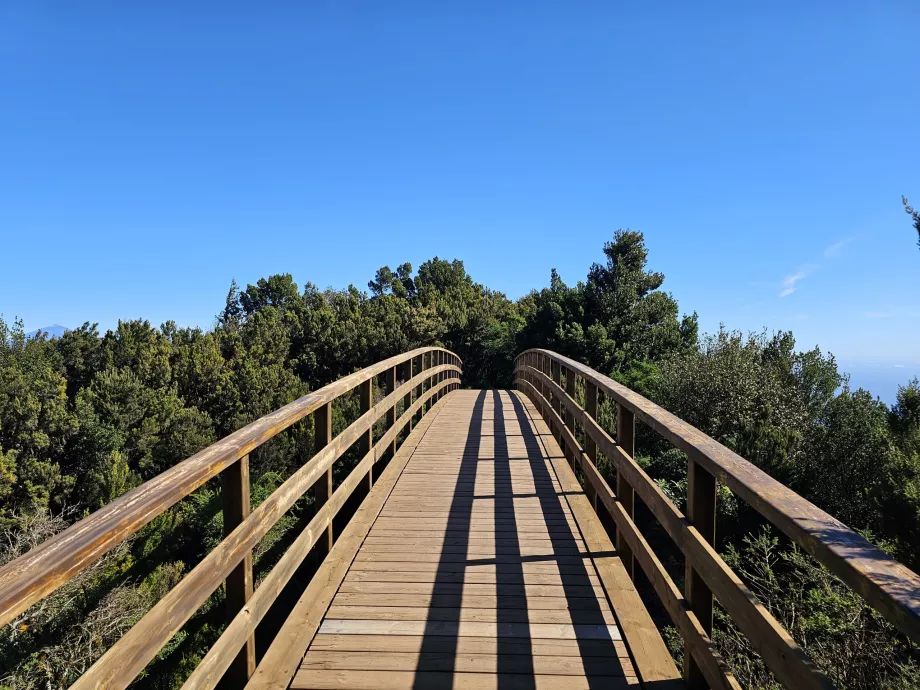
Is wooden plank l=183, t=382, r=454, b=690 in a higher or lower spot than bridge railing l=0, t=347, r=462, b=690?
lower

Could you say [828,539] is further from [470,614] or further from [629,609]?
[470,614]

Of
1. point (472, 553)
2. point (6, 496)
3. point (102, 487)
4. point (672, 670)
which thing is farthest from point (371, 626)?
point (6, 496)

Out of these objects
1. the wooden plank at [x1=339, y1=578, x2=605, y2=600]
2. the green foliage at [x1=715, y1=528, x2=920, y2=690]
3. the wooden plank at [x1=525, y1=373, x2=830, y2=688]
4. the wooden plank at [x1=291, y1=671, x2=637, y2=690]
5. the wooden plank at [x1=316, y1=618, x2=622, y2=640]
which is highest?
the wooden plank at [x1=525, y1=373, x2=830, y2=688]

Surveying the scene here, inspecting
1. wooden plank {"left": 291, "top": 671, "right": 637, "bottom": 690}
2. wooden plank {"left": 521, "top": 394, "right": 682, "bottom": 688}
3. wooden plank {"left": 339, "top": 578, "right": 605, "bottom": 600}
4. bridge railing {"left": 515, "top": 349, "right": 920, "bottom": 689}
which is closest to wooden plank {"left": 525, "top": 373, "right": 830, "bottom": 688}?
bridge railing {"left": 515, "top": 349, "right": 920, "bottom": 689}

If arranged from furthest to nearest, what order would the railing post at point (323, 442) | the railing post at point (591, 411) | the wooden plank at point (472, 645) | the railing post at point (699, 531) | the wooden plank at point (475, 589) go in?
the railing post at point (591, 411) < the railing post at point (323, 442) < the wooden plank at point (475, 589) < the wooden plank at point (472, 645) < the railing post at point (699, 531)

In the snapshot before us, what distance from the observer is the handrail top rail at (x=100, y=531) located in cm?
111

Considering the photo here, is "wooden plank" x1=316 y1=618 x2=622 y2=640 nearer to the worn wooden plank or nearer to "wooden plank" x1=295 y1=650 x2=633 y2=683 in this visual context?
"wooden plank" x1=295 y1=650 x2=633 y2=683

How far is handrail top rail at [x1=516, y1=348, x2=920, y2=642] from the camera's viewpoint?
111cm

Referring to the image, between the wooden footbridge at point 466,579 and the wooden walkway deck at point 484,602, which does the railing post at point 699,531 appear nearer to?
the wooden footbridge at point 466,579

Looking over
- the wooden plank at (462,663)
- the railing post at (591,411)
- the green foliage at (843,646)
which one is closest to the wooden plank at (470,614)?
the wooden plank at (462,663)

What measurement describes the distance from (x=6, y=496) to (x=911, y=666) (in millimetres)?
23010

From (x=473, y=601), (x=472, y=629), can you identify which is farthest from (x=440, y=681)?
(x=473, y=601)

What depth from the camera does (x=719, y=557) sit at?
6.43ft

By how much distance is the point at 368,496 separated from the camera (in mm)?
4656
